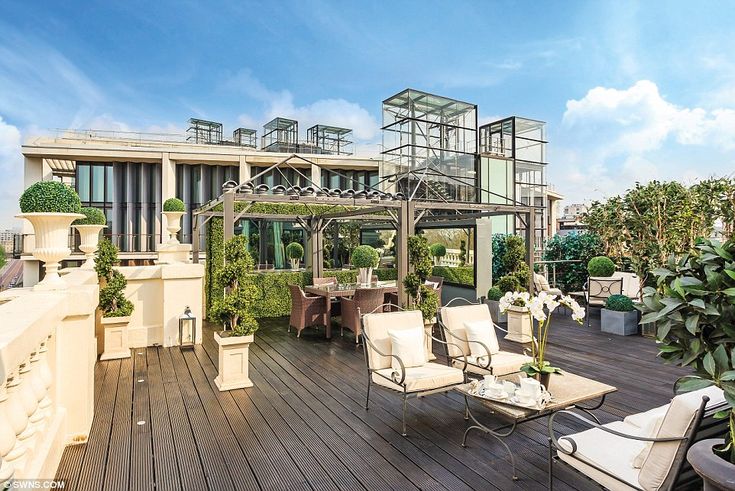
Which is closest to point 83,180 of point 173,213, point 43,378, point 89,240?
point 173,213

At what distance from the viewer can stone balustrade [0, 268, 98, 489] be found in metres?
2.03

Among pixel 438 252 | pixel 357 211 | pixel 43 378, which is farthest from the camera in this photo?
pixel 438 252

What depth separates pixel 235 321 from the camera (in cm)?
532

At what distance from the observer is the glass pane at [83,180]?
19.3 metres

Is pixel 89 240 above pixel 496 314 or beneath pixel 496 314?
above

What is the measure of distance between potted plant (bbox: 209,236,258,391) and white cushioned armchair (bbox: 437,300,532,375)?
2.30 metres

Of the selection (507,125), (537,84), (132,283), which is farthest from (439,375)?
(537,84)

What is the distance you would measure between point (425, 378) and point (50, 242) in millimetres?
3568

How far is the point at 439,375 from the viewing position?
13.9 feet

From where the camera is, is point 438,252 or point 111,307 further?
point 438,252

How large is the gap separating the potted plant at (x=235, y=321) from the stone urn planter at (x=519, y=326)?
460 centimetres

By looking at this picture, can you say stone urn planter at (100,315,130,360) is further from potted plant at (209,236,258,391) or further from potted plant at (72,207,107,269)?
potted plant at (209,236,258,391)

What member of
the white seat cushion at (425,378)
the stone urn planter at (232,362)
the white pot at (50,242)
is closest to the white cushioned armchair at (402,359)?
the white seat cushion at (425,378)

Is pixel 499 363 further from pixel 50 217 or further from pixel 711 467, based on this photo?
pixel 50 217
